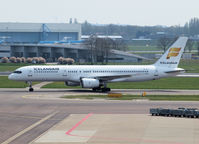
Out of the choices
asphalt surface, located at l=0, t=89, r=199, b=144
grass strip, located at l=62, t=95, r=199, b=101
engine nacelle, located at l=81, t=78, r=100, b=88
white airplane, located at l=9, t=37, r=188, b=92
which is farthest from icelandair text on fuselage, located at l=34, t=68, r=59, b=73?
grass strip, located at l=62, t=95, r=199, b=101

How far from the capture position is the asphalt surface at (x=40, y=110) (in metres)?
37.0

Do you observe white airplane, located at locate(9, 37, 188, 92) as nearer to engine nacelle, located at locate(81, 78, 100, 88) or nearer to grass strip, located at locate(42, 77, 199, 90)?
engine nacelle, located at locate(81, 78, 100, 88)

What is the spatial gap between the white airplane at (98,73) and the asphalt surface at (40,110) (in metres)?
5.16

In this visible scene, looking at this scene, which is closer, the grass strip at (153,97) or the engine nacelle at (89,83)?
the grass strip at (153,97)

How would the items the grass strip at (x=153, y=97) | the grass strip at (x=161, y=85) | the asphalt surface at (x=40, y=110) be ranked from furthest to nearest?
the grass strip at (x=161, y=85)
the grass strip at (x=153, y=97)
the asphalt surface at (x=40, y=110)

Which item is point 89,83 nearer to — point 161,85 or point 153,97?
point 153,97

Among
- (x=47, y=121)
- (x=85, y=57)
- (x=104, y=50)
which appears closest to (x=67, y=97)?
(x=47, y=121)

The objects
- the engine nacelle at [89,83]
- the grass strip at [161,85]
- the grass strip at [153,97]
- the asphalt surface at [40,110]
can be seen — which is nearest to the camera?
the asphalt surface at [40,110]

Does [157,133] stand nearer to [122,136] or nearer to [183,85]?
[122,136]

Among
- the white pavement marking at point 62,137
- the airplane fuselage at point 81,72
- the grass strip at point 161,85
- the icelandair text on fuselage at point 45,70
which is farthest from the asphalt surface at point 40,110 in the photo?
the grass strip at point 161,85

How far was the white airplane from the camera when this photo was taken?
225 ft

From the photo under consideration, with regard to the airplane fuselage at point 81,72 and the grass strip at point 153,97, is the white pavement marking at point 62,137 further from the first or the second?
the airplane fuselage at point 81,72

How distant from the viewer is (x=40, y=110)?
160 feet

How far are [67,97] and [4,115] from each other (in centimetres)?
1556
